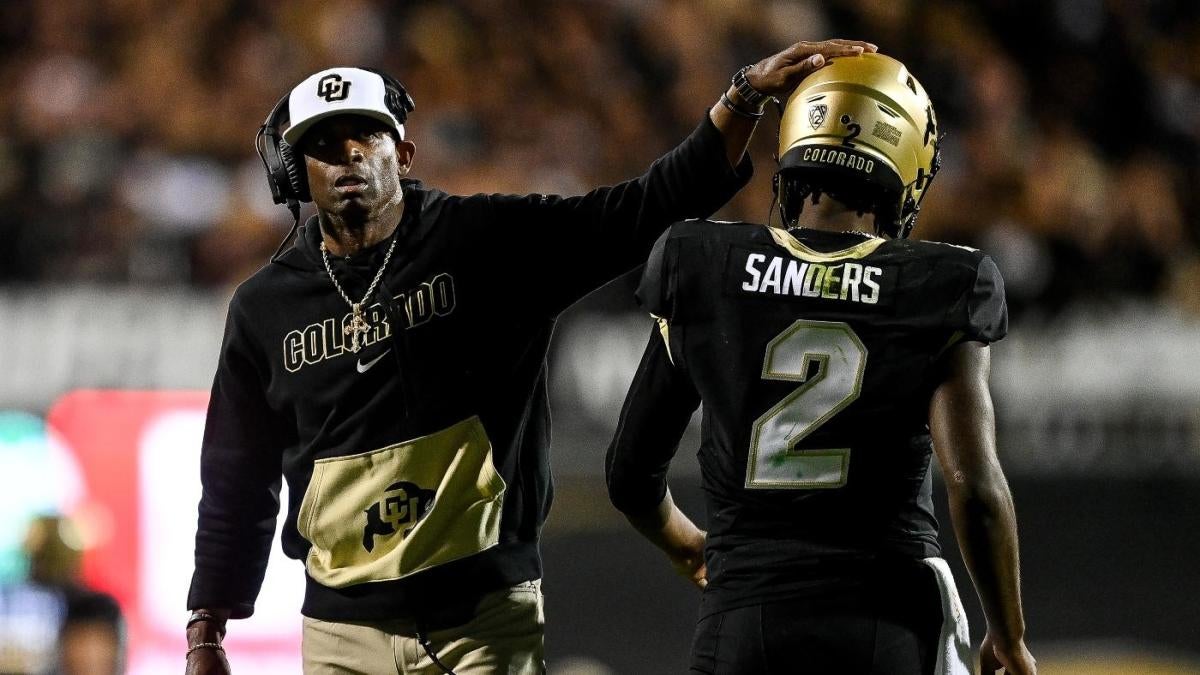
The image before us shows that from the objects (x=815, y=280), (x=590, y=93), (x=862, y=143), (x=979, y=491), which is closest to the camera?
(x=979, y=491)

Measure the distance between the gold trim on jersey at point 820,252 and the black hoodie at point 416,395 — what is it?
1.43 ft

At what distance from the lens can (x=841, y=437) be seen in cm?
235

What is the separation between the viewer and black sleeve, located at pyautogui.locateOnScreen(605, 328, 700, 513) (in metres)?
2.55

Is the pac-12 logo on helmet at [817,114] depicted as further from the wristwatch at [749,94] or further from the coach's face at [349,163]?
the coach's face at [349,163]

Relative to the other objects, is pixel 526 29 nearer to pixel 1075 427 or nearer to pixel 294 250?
pixel 1075 427

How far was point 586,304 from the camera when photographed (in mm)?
6789

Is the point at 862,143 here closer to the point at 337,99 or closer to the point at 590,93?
the point at 337,99

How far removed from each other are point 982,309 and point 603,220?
2.62 ft

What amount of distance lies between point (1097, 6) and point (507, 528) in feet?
27.1

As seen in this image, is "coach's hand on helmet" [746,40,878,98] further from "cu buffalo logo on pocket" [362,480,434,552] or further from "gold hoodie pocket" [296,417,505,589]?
"cu buffalo logo on pocket" [362,480,434,552]

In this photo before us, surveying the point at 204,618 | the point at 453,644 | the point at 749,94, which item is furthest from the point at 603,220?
the point at 204,618

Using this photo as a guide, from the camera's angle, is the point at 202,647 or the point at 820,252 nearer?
the point at 820,252

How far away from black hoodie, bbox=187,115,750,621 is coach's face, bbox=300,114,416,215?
0.10 meters

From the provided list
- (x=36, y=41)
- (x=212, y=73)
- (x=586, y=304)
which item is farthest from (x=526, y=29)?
(x=586, y=304)
